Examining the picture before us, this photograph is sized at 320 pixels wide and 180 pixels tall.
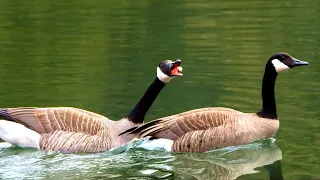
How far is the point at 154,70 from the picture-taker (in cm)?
1652

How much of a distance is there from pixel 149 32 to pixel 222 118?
40.9 ft

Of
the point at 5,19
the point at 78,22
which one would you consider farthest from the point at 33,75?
the point at 5,19

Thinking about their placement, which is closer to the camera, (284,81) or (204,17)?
(284,81)

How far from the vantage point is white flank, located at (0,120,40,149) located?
1068 cm

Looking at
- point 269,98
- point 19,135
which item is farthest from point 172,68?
point 19,135

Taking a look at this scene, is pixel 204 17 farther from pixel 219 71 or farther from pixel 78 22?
pixel 219 71

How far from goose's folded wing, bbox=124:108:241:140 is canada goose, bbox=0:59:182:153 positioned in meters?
0.35

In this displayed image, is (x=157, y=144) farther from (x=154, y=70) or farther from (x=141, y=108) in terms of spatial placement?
(x=154, y=70)

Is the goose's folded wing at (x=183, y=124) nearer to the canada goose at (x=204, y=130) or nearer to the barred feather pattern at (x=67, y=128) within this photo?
the canada goose at (x=204, y=130)

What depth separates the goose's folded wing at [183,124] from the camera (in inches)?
413

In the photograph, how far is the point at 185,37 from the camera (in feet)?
69.0

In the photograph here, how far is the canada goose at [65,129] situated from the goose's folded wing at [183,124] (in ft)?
1.16

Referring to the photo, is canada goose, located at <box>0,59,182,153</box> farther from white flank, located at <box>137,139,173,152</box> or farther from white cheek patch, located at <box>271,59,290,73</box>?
white cheek patch, located at <box>271,59,290,73</box>

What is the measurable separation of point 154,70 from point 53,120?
599 cm
